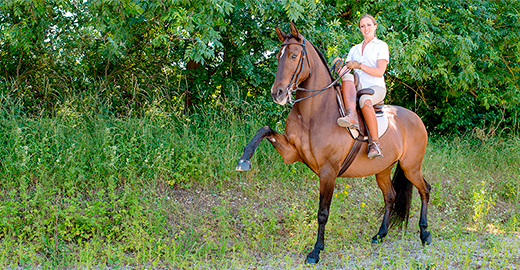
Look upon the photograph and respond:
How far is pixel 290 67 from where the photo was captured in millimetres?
4148

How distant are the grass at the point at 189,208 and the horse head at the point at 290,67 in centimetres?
187

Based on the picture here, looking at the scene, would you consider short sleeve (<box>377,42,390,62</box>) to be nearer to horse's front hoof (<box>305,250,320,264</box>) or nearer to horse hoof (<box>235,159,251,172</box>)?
horse hoof (<box>235,159,251,172</box>)

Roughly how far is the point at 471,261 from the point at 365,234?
4.65 feet

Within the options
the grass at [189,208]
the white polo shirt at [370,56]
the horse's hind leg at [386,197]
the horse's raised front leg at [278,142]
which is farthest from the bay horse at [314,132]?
the grass at [189,208]

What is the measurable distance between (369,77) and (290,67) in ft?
4.04

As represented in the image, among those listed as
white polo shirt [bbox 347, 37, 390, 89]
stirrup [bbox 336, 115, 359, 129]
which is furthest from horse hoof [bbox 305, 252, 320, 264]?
white polo shirt [bbox 347, 37, 390, 89]

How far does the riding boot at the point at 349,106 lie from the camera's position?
4.37 m

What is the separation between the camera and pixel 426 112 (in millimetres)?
11375

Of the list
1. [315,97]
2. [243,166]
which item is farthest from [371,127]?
[243,166]

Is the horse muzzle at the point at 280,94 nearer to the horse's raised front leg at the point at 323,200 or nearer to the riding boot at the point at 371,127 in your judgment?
the horse's raised front leg at the point at 323,200

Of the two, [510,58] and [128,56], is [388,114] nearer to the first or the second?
[128,56]

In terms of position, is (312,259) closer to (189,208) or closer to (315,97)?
(315,97)

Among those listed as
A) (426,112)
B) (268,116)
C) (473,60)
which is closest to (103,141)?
(268,116)

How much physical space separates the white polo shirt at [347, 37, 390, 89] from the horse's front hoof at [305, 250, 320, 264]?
2.13 meters
